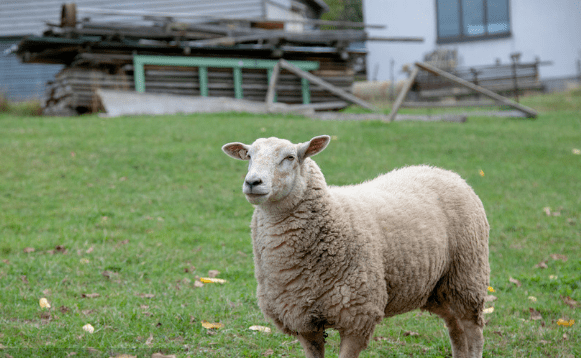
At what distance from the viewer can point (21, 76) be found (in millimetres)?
23266

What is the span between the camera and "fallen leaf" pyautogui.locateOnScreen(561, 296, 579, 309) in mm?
4959

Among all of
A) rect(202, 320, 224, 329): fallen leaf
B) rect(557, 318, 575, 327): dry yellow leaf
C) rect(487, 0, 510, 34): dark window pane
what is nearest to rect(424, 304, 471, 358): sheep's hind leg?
rect(557, 318, 575, 327): dry yellow leaf

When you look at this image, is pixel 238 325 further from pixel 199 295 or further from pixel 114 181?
pixel 114 181

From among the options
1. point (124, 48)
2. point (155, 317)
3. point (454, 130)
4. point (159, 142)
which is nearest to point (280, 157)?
point (155, 317)

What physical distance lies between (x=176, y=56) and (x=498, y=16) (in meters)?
17.5

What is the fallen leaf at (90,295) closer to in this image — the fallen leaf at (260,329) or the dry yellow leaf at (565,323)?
the fallen leaf at (260,329)

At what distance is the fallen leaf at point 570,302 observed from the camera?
4959 mm

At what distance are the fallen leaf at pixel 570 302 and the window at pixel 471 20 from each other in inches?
933

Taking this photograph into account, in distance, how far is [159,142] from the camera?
435 inches

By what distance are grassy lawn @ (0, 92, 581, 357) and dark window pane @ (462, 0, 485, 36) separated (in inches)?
554

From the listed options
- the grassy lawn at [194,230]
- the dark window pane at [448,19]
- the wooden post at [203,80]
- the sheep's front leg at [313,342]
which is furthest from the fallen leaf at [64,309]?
the dark window pane at [448,19]

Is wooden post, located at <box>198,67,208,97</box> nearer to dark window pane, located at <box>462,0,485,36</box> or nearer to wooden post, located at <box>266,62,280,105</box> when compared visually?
wooden post, located at <box>266,62,280,105</box>

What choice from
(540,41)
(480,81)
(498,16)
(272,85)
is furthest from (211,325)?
(540,41)

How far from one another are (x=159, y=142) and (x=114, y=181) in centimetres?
243
